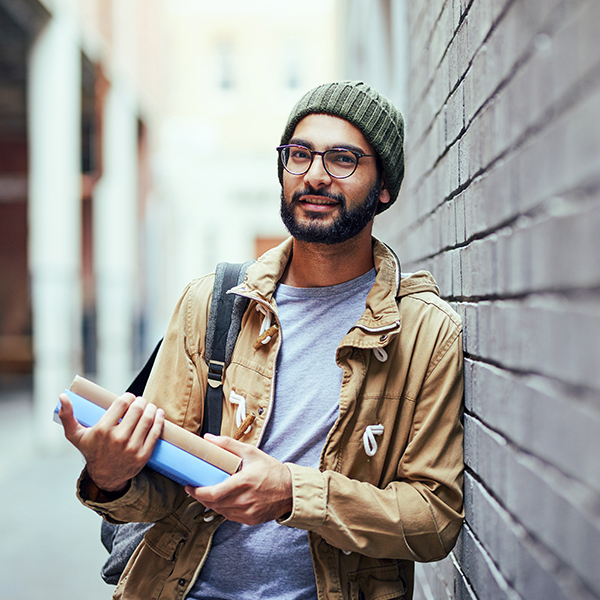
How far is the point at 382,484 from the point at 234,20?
73.2ft

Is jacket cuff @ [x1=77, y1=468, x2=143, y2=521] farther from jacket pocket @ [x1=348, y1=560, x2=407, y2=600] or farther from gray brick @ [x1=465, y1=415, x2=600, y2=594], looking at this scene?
gray brick @ [x1=465, y1=415, x2=600, y2=594]

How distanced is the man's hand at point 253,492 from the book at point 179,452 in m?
0.03

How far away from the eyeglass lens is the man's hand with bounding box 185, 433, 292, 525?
894 millimetres

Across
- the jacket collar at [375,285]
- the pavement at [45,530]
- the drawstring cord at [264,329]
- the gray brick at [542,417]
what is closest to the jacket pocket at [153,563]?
the drawstring cord at [264,329]

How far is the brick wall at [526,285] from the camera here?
1.12 m

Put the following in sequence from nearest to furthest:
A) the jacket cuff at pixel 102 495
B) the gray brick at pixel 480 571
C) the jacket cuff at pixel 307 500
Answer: the gray brick at pixel 480 571, the jacket cuff at pixel 307 500, the jacket cuff at pixel 102 495

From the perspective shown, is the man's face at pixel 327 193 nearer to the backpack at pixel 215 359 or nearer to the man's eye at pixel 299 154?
the man's eye at pixel 299 154

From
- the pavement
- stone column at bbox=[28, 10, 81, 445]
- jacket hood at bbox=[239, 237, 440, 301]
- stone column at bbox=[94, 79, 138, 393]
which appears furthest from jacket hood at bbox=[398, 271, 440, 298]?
stone column at bbox=[94, 79, 138, 393]

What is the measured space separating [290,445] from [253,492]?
0.32 m

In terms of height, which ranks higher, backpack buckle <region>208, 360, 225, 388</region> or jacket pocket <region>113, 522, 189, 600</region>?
backpack buckle <region>208, 360, 225, 388</region>

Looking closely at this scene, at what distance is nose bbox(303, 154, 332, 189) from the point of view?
2.15 metres

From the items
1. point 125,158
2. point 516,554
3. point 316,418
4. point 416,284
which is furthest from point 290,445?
point 125,158

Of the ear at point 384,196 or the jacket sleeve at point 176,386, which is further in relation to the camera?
the ear at point 384,196

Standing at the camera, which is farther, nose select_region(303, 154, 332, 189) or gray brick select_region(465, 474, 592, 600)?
nose select_region(303, 154, 332, 189)
